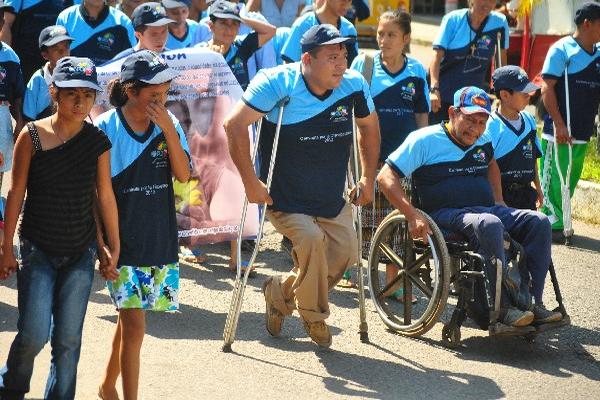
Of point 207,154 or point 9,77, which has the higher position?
point 9,77

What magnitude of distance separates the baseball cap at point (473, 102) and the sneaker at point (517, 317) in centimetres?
129

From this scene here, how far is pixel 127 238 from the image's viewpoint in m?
5.99

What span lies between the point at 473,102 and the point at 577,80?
3.11 metres

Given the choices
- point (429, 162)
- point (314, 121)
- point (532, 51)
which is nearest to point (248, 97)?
point (314, 121)

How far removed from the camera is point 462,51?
35.0 ft

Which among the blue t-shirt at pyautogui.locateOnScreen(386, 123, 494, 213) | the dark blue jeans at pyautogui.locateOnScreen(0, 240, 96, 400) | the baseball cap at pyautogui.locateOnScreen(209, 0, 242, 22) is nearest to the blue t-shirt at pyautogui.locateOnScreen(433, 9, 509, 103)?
the baseball cap at pyautogui.locateOnScreen(209, 0, 242, 22)

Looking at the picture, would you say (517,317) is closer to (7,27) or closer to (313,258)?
(313,258)

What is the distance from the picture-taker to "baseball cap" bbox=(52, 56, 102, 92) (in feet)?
18.1

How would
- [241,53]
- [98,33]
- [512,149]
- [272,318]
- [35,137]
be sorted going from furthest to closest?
[98,33] → [241,53] → [512,149] → [272,318] → [35,137]

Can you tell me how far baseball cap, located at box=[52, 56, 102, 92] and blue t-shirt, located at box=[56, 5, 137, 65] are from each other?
4469mm

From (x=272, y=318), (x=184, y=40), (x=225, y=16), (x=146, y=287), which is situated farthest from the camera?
(x=184, y=40)

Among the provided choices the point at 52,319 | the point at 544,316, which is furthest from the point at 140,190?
the point at 544,316

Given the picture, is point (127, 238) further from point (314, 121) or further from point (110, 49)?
point (110, 49)

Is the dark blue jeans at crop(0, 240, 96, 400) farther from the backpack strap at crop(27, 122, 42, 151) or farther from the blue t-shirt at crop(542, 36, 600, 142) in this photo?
the blue t-shirt at crop(542, 36, 600, 142)
